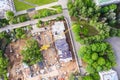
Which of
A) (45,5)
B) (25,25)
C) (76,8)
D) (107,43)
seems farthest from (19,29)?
(107,43)

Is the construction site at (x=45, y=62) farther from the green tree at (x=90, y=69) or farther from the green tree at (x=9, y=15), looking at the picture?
the green tree at (x=9, y=15)

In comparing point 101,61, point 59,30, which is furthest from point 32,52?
point 101,61

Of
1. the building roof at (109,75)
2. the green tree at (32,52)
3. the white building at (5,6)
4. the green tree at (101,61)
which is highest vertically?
the white building at (5,6)

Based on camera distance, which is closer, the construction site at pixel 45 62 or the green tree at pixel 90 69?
the green tree at pixel 90 69

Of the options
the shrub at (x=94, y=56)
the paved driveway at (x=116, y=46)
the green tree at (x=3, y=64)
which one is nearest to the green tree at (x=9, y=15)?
the green tree at (x=3, y=64)

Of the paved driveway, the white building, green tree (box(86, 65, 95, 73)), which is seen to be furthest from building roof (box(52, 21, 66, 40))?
the white building

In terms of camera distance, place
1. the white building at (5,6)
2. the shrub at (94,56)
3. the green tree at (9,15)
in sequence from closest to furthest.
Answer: the shrub at (94,56)
the green tree at (9,15)
the white building at (5,6)
